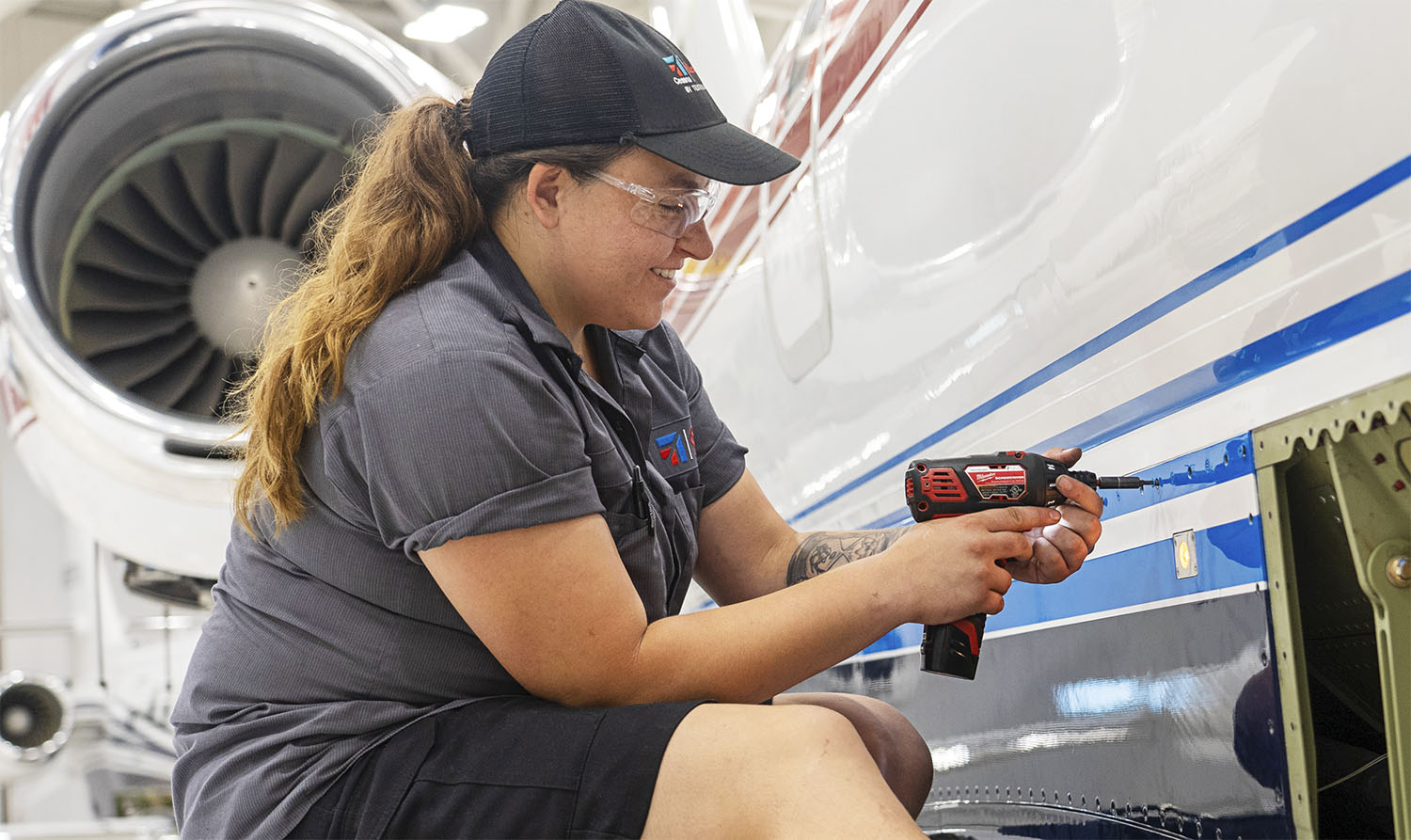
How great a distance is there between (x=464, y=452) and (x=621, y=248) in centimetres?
32

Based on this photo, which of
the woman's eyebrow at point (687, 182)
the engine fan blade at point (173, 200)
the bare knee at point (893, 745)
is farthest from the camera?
the engine fan blade at point (173, 200)

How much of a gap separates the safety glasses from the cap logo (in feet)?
0.36

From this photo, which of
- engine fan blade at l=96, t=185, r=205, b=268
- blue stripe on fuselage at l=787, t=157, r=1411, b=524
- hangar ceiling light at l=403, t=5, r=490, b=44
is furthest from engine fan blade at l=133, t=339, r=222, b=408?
hangar ceiling light at l=403, t=5, r=490, b=44

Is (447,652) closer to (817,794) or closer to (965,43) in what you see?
(817,794)

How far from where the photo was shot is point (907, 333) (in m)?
1.87

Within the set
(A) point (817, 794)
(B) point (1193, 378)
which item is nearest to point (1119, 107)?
(B) point (1193, 378)

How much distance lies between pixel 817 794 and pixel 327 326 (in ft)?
2.12

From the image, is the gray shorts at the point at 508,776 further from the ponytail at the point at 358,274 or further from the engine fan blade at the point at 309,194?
the engine fan blade at the point at 309,194

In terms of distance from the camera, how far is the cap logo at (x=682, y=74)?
54.2 inches

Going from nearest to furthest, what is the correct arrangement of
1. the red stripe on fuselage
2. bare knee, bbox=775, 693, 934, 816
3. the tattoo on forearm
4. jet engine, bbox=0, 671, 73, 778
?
bare knee, bbox=775, 693, 934, 816 → the tattoo on forearm → the red stripe on fuselage → jet engine, bbox=0, 671, 73, 778

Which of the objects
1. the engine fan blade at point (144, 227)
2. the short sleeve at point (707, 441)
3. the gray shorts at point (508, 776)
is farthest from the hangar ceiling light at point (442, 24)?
the gray shorts at point (508, 776)

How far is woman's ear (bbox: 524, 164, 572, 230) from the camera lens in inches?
53.2

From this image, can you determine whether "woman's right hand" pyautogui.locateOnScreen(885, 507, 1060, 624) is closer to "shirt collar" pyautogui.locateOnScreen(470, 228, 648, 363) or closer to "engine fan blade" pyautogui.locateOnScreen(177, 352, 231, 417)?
"shirt collar" pyautogui.locateOnScreen(470, 228, 648, 363)

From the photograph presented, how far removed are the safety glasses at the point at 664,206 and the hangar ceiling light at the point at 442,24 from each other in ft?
19.5
